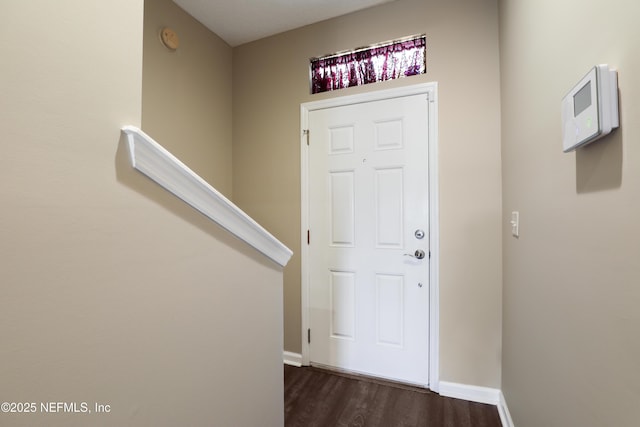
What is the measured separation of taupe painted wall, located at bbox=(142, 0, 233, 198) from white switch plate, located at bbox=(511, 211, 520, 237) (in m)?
2.23

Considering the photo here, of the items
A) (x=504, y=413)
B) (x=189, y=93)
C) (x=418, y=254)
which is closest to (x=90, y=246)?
(x=418, y=254)

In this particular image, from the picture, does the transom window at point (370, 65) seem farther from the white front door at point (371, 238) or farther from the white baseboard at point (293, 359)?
the white baseboard at point (293, 359)

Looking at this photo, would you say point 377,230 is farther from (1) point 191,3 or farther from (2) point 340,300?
(1) point 191,3

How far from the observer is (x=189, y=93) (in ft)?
7.57

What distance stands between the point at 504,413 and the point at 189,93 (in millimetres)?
3134

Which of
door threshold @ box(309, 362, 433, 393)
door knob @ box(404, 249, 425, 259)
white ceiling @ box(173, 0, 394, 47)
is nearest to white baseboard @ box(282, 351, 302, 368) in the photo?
door threshold @ box(309, 362, 433, 393)

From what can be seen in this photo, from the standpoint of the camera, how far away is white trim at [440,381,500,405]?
6.26 feet

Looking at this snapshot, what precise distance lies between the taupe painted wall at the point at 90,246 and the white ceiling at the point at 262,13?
69.0 inches

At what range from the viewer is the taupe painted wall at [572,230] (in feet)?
1.90

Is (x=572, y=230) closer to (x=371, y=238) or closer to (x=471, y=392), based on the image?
(x=371, y=238)

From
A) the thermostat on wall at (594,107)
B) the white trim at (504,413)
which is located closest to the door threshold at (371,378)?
the white trim at (504,413)

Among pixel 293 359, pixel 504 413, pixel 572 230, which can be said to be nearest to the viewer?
pixel 572 230

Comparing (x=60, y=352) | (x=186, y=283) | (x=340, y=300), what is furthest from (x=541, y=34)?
(x=340, y=300)

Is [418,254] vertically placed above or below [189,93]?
below
